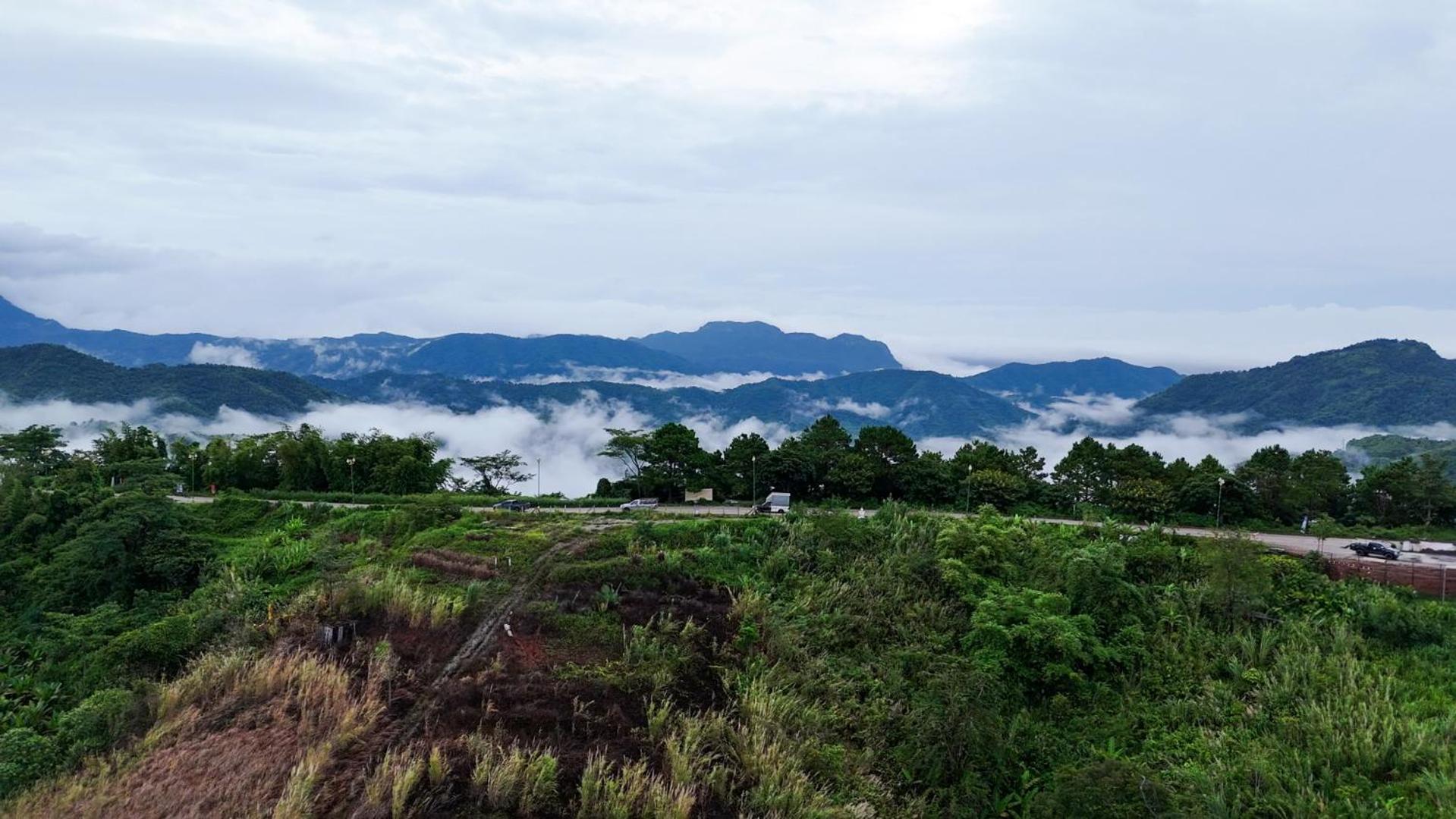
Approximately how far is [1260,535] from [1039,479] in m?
11.2

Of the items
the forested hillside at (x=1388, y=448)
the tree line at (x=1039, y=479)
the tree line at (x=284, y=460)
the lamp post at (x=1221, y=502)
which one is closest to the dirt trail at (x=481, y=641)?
the tree line at (x=1039, y=479)

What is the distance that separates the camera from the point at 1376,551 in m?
27.0

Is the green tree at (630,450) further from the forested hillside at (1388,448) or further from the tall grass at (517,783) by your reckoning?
the forested hillside at (1388,448)

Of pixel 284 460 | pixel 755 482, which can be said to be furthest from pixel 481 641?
pixel 284 460

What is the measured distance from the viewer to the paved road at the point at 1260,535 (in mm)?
27203

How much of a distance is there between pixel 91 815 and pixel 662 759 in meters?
12.0

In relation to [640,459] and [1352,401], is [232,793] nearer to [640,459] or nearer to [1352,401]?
[640,459]

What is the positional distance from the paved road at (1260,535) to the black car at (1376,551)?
25 centimetres

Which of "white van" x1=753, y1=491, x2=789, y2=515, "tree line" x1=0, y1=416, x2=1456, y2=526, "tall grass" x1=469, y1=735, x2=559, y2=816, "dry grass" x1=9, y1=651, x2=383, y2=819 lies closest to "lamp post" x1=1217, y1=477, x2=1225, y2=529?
"tree line" x1=0, y1=416, x2=1456, y2=526

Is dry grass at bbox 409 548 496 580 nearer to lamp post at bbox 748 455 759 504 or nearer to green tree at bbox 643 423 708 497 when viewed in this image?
green tree at bbox 643 423 708 497

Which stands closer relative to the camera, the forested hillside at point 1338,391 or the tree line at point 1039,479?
the tree line at point 1039,479

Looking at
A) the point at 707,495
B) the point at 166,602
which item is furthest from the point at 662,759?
the point at 707,495

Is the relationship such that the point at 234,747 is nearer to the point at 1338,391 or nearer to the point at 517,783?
the point at 517,783

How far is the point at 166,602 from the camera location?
26984mm
